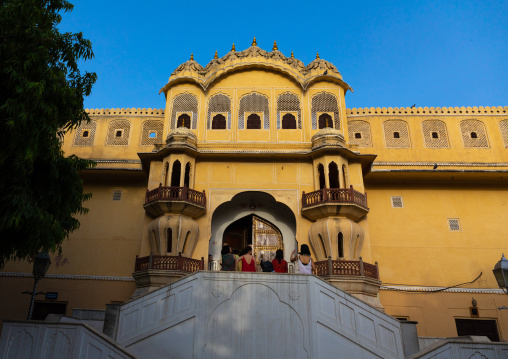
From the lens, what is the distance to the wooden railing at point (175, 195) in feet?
49.9

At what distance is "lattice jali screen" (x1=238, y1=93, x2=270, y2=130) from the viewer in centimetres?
1751

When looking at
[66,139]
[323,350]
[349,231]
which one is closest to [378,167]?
[349,231]

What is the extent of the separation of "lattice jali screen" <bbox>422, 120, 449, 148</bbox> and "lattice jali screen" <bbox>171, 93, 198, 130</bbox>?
31.2 feet

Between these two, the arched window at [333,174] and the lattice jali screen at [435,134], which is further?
the lattice jali screen at [435,134]

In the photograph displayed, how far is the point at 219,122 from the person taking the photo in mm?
17547

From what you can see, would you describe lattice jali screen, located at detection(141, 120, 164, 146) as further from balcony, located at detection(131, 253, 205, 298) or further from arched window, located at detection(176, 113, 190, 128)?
balcony, located at detection(131, 253, 205, 298)

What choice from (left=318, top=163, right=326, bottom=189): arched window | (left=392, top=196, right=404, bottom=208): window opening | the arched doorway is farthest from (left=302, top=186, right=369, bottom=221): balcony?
(left=392, top=196, right=404, bottom=208): window opening

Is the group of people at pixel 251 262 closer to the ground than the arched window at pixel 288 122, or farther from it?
closer to the ground

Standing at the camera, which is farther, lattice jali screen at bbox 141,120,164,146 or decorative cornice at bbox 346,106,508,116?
decorative cornice at bbox 346,106,508,116

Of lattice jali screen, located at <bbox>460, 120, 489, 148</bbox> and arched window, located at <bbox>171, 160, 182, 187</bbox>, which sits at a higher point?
lattice jali screen, located at <bbox>460, 120, 489, 148</bbox>

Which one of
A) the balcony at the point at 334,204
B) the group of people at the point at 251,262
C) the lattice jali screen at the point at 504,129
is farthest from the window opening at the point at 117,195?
the lattice jali screen at the point at 504,129

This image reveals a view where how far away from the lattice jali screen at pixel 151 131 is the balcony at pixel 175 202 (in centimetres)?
393

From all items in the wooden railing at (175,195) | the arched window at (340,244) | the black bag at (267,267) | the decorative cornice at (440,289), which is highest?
the wooden railing at (175,195)

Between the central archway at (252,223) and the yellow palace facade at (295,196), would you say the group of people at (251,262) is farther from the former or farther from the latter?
the central archway at (252,223)
